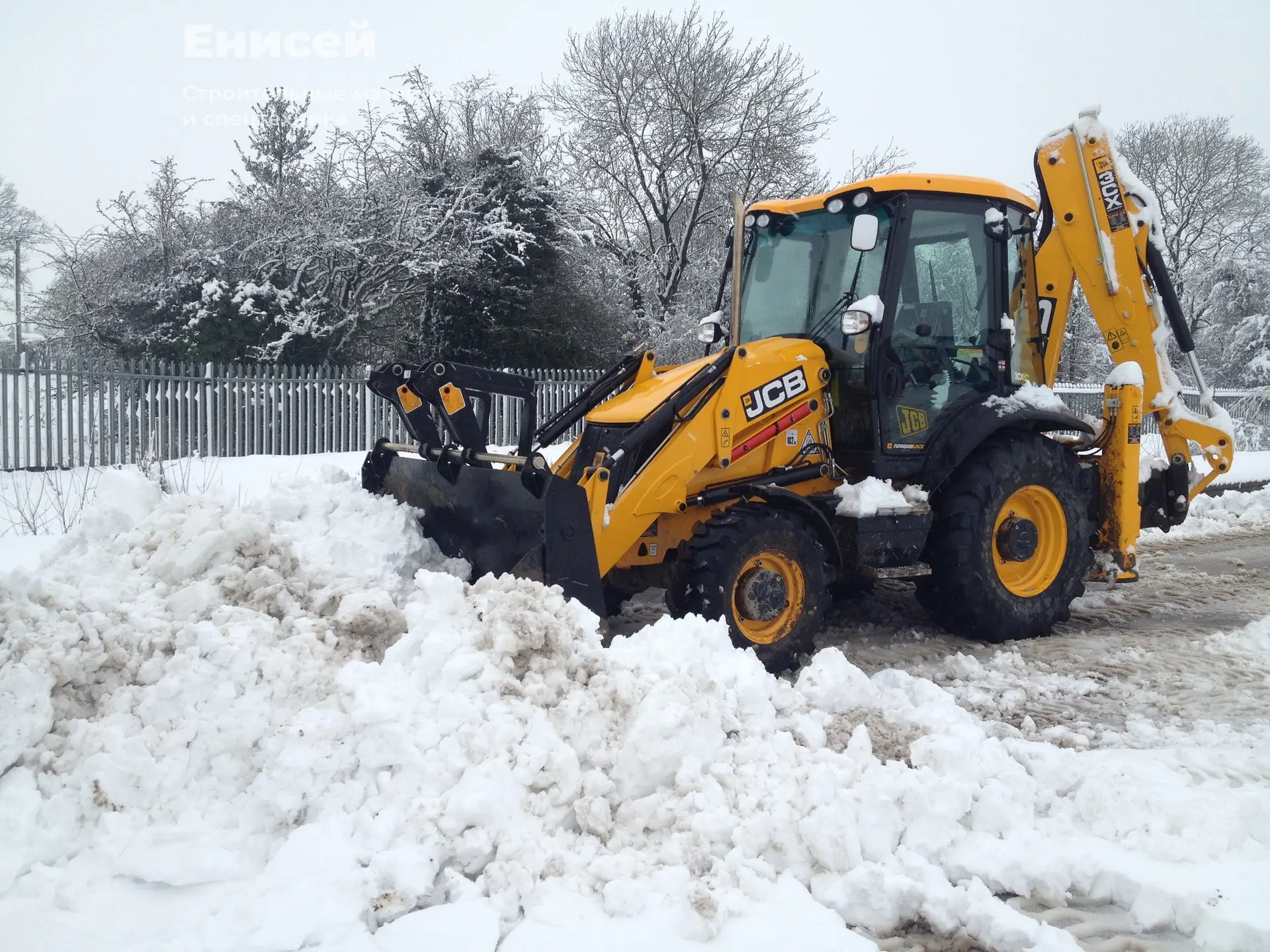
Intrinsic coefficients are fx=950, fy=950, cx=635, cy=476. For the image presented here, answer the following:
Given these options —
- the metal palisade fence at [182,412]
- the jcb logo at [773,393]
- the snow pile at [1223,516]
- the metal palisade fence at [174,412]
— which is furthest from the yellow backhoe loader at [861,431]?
the metal palisade fence at [174,412]

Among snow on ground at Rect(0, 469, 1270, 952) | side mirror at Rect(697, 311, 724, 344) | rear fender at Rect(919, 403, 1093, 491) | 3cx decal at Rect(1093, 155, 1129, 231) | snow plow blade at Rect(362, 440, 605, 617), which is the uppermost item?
3cx decal at Rect(1093, 155, 1129, 231)

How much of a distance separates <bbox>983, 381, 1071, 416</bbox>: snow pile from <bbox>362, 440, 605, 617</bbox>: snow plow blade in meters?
2.85

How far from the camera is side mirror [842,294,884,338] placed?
531cm

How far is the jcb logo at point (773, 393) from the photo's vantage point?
517 centimetres

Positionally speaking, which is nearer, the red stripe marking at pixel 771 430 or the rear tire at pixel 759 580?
the rear tire at pixel 759 580

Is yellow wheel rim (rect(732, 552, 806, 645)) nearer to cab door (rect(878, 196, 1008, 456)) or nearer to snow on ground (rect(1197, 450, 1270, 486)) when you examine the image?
cab door (rect(878, 196, 1008, 456))

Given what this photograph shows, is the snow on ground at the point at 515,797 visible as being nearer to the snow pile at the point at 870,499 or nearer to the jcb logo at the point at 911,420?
the snow pile at the point at 870,499

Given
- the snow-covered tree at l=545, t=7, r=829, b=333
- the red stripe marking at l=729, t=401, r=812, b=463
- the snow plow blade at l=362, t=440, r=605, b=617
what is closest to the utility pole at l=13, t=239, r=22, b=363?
the snow-covered tree at l=545, t=7, r=829, b=333

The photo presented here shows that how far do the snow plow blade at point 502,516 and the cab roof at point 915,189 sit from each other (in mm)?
2414

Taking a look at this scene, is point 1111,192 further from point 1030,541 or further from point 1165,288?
point 1030,541

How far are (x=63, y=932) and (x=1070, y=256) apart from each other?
6.65 meters

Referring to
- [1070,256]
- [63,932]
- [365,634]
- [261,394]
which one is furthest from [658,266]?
[63,932]

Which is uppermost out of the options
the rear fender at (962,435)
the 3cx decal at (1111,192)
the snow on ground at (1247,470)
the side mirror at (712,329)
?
the 3cx decal at (1111,192)

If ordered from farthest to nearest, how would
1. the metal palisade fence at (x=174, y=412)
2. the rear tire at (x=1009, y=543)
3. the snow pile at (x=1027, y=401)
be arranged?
the metal palisade fence at (x=174, y=412)
the snow pile at (x=1027, y=401)
the rear tire at (x=1009, y=543)
